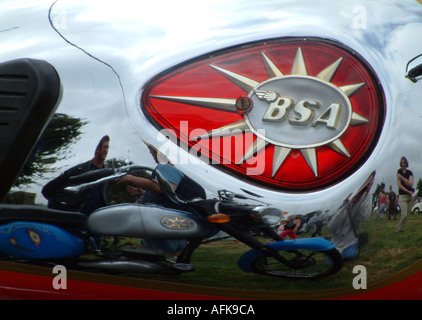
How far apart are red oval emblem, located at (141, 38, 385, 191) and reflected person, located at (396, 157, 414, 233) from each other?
0.14 meters

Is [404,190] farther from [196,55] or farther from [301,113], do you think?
[196,55]

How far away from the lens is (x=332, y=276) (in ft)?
5.22

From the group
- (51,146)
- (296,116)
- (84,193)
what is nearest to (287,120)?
(296,116)

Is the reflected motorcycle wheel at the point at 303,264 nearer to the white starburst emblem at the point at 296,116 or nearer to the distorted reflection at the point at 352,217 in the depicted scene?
the distorted reflection at the point at 352,217

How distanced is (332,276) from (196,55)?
0.98 meters

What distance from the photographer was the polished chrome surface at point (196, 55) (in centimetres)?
153

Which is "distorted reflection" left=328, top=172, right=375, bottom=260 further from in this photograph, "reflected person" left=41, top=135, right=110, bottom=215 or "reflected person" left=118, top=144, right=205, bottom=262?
"reflected person" left=41, top=135, right=110, bottom=215

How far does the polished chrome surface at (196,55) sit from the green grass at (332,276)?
195 mm

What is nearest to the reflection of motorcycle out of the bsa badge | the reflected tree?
the bsa badge

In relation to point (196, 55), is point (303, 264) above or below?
below

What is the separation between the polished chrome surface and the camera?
5.01ft

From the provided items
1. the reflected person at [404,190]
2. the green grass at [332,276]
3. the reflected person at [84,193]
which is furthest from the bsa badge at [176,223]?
the reflected person at [404,190]

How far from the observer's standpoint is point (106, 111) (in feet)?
5.19
